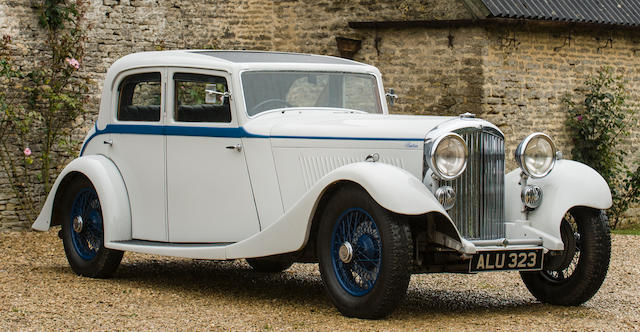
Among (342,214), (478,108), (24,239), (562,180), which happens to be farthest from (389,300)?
(478,108)

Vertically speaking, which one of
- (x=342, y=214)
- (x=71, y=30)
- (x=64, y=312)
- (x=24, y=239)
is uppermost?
(x=71, y=30)

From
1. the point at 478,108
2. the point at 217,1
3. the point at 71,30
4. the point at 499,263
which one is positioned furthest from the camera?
the point at 217,1

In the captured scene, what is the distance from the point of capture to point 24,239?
10.7 metres

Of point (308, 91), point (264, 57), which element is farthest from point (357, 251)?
point (264, 57)

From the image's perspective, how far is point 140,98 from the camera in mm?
7457

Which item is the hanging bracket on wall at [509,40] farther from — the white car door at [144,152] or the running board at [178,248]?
the running board at [178,248]

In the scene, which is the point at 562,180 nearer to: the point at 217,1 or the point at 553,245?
the point at 553,245

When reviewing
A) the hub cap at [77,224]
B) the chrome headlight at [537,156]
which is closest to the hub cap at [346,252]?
the chrome headlight at [537,156]

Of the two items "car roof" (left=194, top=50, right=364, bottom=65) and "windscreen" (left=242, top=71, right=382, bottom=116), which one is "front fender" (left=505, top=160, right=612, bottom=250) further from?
"car roof" (left=194, top=50, right=364, bottom=65)

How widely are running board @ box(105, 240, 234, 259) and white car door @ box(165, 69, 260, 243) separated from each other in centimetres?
7

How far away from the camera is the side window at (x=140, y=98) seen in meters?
7.08

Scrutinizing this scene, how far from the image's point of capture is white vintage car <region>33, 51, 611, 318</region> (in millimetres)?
5488

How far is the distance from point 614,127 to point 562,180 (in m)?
9.03

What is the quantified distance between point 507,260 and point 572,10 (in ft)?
29.4
